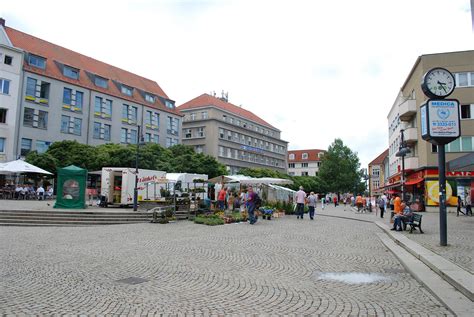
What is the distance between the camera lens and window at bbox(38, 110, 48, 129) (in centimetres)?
4669

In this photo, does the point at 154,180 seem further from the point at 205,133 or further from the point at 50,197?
the point at 205,133

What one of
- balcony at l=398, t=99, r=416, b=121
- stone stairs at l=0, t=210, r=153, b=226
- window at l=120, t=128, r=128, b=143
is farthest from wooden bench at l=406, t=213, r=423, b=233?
window at l=120, t=128, r=128, b=143

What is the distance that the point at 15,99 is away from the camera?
1720 inches

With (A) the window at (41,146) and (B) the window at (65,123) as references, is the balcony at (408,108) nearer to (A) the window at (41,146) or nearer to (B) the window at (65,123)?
(B) the window at (65,123)

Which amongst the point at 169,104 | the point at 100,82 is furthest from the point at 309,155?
the point at 100,82

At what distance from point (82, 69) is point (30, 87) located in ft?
35.9

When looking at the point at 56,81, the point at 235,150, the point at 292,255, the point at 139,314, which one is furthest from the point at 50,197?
the point at 235,150

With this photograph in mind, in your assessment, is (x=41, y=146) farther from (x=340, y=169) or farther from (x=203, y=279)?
(x=340, y=169)

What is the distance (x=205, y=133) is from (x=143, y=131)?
18.6 m

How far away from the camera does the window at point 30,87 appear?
4547 cm

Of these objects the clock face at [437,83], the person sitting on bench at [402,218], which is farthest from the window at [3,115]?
the clock face at [437,83]

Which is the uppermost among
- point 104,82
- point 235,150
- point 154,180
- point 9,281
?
point 104,82

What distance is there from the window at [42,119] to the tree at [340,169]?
196 feet

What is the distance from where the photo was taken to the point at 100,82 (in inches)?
2202
